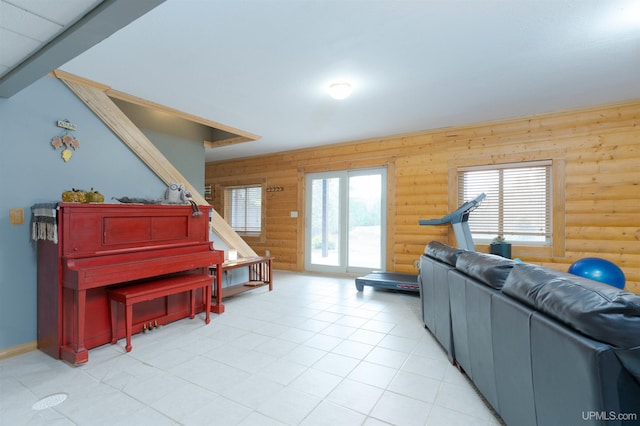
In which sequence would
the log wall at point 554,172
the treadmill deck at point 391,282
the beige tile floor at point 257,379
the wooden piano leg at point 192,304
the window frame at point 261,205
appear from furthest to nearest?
the window frame at point 261,205
the treadmill deck at point 391,282
the log wall at point 554,172
the wooden piano leg at point 192,304
the beige tile floor at point 257,379

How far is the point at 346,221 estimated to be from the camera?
6039 mm

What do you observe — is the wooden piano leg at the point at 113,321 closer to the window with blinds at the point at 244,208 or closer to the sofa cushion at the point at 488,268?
the sofa cushion at the point at 488,268

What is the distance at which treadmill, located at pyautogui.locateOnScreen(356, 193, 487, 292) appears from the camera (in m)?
4.11

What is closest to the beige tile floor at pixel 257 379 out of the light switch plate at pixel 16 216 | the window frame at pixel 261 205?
the light switch plate at pixel 16 216

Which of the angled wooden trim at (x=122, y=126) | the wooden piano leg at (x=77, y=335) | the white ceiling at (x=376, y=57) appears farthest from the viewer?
the angled wooden trim at (x=122, y=126)

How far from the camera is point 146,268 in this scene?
9.50ft

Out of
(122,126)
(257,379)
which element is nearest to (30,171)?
(122,126)

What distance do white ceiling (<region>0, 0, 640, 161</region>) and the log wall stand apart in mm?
362

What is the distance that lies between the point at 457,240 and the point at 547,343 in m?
3.23

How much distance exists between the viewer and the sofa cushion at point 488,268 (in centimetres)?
173

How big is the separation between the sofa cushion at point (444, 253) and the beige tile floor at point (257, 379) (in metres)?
0.82

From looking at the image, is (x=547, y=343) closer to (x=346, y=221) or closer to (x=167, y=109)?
(x=167, y=109)

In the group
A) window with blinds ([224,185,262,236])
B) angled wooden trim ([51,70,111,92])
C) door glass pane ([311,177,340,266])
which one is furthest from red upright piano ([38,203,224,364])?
window with blinds ([224,185,262,236])

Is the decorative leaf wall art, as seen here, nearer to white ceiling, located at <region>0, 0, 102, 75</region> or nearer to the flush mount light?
white ceiling, located at <region>0, 0, 102, 75</region>
